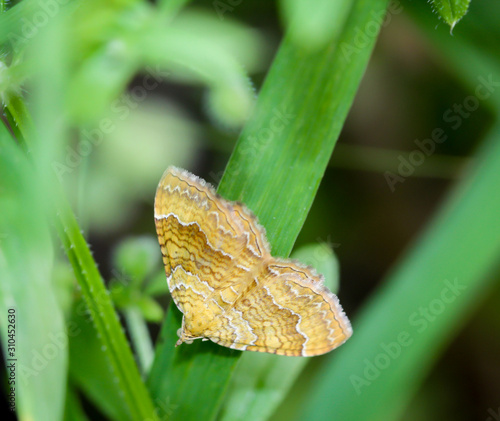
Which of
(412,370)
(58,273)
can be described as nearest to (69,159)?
(58,273)

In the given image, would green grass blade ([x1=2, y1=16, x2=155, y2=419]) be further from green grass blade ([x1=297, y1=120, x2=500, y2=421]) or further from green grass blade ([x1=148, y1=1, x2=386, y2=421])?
green grass blade ([x1=297, y1=120, x2=500, y2=421])

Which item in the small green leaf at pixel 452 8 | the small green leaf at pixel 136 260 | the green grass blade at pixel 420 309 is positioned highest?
the small green leaf at pixel 452 8

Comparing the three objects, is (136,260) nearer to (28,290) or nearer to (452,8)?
(28,290)

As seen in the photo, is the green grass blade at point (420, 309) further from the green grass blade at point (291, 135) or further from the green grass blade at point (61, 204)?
the green grass blade at point (61, 204)

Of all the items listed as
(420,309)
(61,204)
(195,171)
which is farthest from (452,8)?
(195,171)

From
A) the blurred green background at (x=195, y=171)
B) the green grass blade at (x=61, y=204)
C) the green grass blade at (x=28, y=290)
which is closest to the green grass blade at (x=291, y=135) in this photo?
the blurred green background at (x=195, y=171)

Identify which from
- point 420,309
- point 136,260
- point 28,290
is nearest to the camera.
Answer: point 28,290

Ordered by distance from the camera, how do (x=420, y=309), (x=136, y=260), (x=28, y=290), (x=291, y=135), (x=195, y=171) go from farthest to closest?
(x=195, y=171) < (x=136, y=260) < (x=291, y=135) < (x=420, y=309) < (x=28, y=290)

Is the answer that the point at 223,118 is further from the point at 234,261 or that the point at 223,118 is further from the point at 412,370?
the point at 412,370
